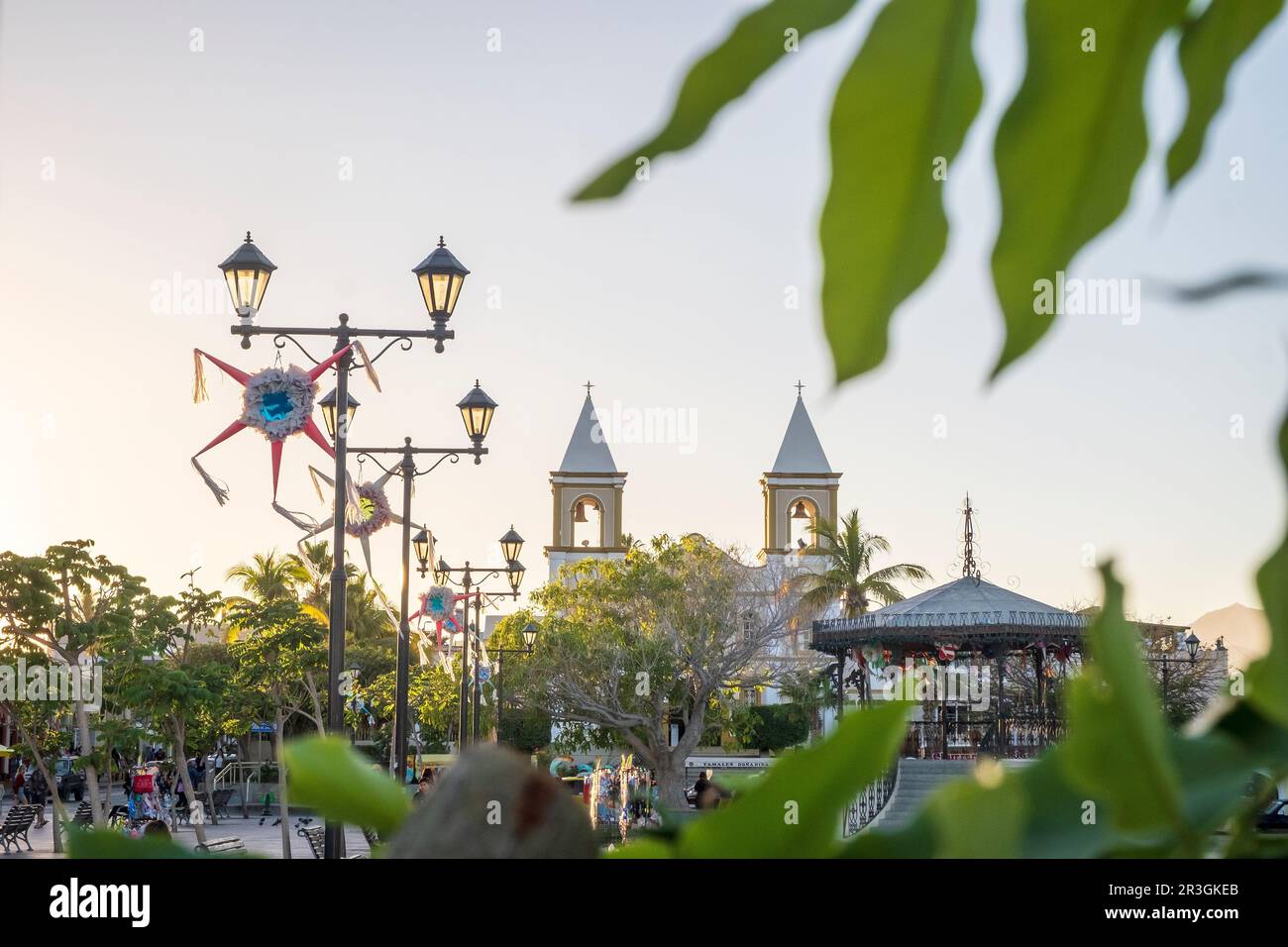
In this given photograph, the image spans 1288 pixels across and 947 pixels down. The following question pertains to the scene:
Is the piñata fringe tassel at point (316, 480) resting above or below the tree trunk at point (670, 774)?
above

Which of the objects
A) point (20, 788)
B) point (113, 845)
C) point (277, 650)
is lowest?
point (20, 788)

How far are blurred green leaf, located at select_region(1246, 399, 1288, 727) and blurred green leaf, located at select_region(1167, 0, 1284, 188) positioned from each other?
0.41 feet

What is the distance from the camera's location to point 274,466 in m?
11.4

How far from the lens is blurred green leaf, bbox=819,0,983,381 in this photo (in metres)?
0.36

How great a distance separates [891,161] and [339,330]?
10.2m

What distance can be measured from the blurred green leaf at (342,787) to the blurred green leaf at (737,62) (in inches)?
6.6

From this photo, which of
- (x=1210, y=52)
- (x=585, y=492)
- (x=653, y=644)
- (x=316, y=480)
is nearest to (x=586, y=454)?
(x=585, y=492)

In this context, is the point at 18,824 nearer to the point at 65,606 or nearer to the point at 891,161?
the point at 65,606

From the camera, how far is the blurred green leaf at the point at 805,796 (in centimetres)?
30

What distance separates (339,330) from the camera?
1025 cm

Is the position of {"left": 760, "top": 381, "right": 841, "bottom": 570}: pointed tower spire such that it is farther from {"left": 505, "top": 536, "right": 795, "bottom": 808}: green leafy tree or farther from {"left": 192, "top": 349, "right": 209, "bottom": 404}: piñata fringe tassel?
{"left": 192, "top": 349, "right": 209, "bottom": 404}: piñata fringe tassel

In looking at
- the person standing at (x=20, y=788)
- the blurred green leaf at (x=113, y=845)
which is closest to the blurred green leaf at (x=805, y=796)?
the blurred green leaf at (x=113, y=845)

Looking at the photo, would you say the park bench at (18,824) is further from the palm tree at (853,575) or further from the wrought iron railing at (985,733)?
the palm tree at (853,575)
